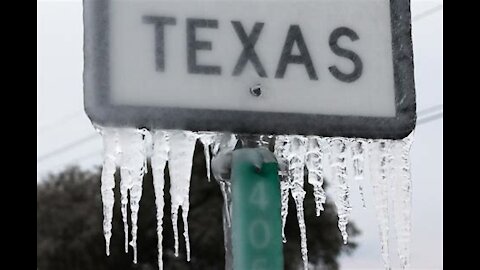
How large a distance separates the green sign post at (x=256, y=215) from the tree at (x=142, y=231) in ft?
22.7

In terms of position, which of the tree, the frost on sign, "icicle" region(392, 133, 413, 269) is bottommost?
the tree

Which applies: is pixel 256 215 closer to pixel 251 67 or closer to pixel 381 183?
pixel 251 67

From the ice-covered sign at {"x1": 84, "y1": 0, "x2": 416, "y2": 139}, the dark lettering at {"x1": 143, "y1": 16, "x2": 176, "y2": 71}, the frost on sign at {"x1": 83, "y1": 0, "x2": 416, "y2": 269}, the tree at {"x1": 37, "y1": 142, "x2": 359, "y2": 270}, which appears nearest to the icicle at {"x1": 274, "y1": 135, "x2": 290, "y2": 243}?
the frost on sign at {"x1": 83, "y1": 0, "x2": 416, "y2": 269}

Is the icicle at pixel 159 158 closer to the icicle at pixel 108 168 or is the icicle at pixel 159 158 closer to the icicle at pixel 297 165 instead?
the icicle at pixel 108 168

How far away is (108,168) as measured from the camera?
1495mm

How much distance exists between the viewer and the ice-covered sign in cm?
129

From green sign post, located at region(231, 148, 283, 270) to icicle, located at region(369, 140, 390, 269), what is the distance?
216 millimetres

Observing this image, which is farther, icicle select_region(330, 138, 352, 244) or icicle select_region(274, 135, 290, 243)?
icicle select_region(330, 138, 352, 244)

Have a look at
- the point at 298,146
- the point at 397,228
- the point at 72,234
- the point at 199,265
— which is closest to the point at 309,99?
the point at 298,146

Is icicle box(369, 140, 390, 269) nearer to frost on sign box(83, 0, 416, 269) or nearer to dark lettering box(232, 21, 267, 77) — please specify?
frost on sign box(83, 0, 416, 269)

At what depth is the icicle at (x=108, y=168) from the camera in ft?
4.52

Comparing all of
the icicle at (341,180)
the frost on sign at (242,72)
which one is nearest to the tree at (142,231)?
the icicle at (341,180)

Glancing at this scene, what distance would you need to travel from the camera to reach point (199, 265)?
10727 mm

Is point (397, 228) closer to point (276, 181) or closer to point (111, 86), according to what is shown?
point (276, 181)
